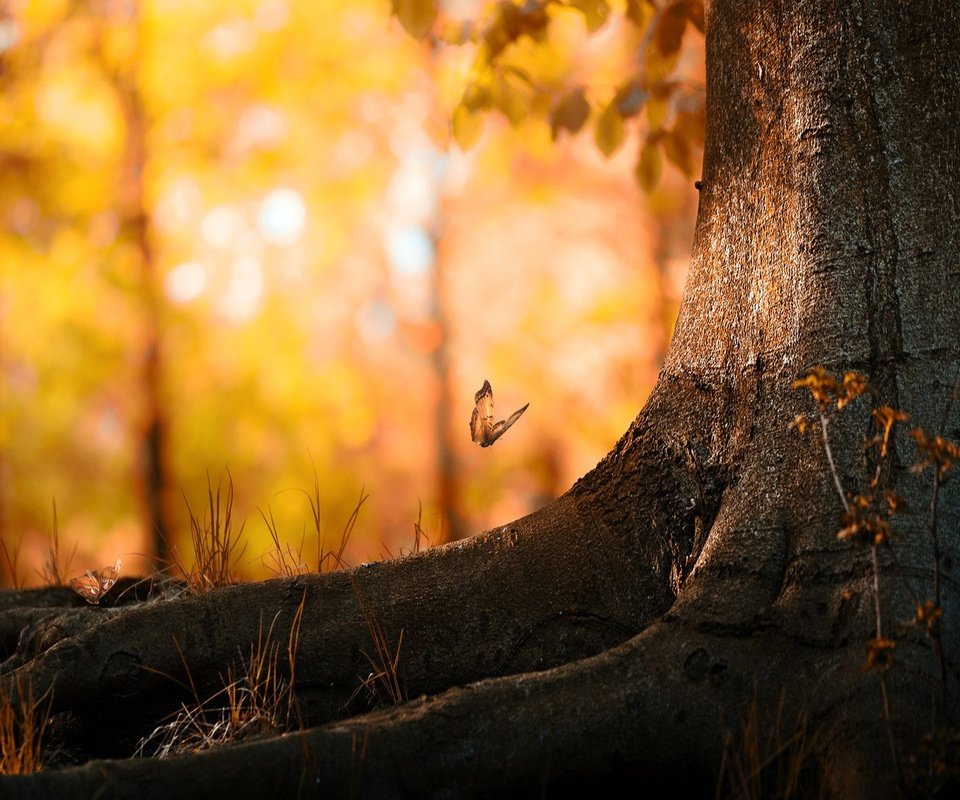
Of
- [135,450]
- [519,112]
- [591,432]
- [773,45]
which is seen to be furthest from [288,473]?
[773,45]

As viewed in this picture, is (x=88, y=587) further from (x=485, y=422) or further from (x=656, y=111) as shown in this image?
(x=656, y=111)

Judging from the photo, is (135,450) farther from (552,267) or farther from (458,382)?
(552,267)

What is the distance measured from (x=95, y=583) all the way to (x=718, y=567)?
197 cm

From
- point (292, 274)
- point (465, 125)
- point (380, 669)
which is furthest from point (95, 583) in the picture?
point (292, 274)

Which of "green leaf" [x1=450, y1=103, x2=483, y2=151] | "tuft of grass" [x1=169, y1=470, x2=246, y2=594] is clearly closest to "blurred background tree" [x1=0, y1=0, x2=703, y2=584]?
"green leaf" [x1=450, y1=103, x2=483, y2=151]

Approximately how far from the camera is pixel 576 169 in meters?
10.4

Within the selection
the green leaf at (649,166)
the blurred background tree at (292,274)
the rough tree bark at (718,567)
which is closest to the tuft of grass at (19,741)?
the rough tree bark at (718,567)

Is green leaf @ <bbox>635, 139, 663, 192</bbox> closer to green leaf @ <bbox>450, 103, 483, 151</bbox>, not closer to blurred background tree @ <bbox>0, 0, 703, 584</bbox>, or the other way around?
green leaf @ <bbox>450, 103, 483, 151</bbox>

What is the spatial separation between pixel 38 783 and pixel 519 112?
8.61 ft

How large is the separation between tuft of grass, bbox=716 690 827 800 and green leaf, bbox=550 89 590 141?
2218 mm

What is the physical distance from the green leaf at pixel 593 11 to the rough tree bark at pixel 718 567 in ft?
2.75

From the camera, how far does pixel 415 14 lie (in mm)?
2555

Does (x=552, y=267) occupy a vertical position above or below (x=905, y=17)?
above

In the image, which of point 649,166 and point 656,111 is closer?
point 649,166
